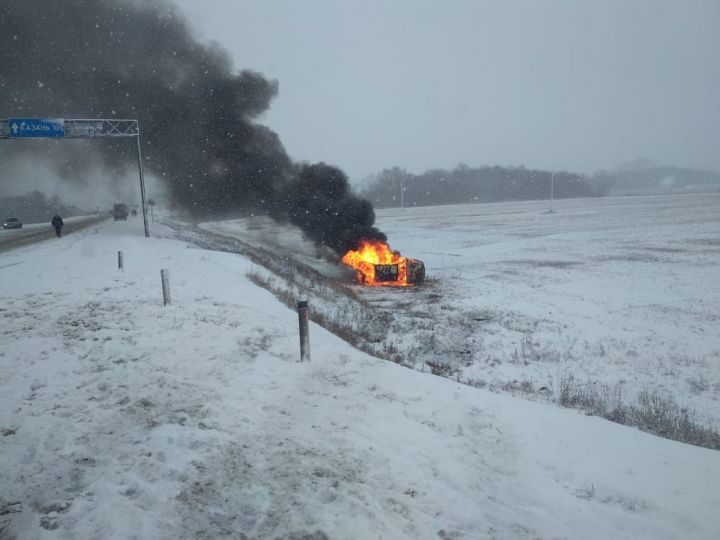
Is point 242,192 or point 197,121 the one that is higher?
point 197,121

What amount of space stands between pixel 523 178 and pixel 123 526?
173400 mm

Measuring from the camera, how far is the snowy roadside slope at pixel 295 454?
3.61m

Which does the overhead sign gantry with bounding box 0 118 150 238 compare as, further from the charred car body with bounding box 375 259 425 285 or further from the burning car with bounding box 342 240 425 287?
the charred car body with bounding box 375 259 425 285

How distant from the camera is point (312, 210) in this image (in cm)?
2802

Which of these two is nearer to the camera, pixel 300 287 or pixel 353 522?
pixel 353 522

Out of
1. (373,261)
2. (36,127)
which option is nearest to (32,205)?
(36,127)

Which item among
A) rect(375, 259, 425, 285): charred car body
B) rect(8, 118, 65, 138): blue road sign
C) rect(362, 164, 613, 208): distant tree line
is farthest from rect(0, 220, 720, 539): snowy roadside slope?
rect(362, 164, 613, 208): distant tree line

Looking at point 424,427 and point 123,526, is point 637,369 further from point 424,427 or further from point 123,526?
point 123,526

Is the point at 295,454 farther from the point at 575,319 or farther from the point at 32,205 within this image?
the point at 32,205

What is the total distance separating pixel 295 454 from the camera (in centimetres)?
447

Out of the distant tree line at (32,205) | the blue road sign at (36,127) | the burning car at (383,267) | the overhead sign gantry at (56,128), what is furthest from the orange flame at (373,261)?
the distant tree line at (32,205)

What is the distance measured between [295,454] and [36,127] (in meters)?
27.5

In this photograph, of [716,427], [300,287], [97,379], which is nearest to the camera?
[97,379]

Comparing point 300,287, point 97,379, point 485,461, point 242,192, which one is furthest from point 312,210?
point 485,461
